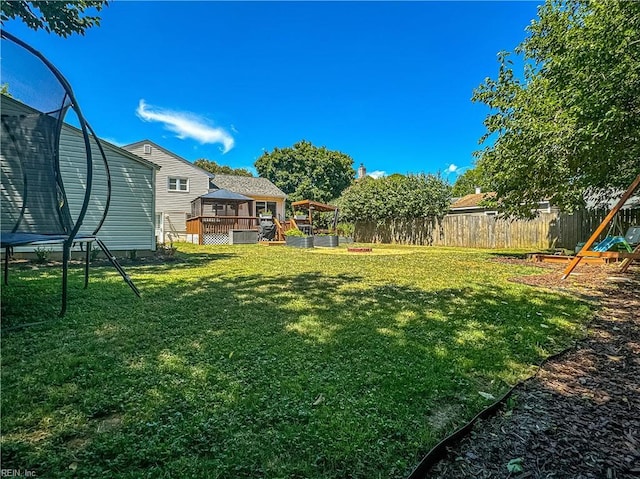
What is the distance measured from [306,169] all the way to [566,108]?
101 ft

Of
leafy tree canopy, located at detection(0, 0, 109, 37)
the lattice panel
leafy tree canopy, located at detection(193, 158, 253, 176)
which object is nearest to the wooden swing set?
leafy tree canopy, located at detection(0, 0, 109, 37)

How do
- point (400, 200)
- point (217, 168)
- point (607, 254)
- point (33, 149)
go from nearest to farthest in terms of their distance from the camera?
point (33, 149), point (607, 254), point (400, 200), point (217, 168)

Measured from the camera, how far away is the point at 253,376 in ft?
6.77

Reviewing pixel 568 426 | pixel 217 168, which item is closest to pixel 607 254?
pixel 568 426

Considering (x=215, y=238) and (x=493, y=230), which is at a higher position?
(x=493, y=230)

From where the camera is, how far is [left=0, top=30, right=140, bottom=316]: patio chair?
2.72 metres

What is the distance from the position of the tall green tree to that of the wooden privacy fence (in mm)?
14862

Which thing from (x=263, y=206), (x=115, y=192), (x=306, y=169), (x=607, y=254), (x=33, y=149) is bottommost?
(x=607, y=254)

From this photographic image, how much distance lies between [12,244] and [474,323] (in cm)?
394

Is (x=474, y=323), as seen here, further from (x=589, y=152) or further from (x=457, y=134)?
(x=457, y=134)

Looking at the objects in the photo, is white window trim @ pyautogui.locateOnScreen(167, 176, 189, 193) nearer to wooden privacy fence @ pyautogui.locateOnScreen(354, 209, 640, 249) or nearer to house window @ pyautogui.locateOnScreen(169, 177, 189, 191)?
house window @ pyautogui.locateOnScreen(169, 177, 189, 191)

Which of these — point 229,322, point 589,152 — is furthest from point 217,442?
point 589,152

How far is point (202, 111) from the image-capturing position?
23.4m

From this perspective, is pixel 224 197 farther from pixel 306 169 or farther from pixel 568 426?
pixel 306 169
